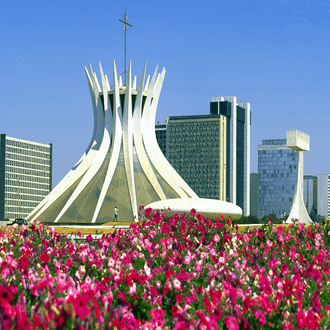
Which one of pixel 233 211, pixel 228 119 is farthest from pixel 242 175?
pixel 233 211

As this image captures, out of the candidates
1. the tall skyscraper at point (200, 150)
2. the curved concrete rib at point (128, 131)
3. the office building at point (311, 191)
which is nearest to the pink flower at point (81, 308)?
the curved concrete rib at point (128, 131)

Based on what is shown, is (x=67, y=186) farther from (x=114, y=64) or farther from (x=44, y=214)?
(x=114, y=64)

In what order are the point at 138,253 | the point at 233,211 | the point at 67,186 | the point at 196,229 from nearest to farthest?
the point at 138,253
the point at 196,229
the point at 233,211
the point at 67,186

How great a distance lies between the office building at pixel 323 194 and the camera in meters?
182

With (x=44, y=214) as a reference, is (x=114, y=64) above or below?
above

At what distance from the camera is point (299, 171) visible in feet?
129

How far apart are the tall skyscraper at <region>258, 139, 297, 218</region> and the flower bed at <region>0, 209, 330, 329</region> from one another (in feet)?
491

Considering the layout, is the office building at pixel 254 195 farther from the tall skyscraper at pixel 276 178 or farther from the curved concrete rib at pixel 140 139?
the curved concrete rib at pixel 140 139

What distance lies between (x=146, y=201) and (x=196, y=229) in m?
24.3

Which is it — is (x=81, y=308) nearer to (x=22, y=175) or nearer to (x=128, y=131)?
(x=128, y=131)

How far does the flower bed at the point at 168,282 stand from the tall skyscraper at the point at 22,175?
121 metres

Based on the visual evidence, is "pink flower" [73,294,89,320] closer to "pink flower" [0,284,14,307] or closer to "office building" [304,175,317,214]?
"pink flower" [0,284,14,307]

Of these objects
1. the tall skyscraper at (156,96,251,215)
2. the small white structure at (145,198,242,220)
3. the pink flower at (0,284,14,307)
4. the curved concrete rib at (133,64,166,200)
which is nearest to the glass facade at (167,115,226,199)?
the tall skyscraper at (156,96,251,215)

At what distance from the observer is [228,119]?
142500 millimetres
